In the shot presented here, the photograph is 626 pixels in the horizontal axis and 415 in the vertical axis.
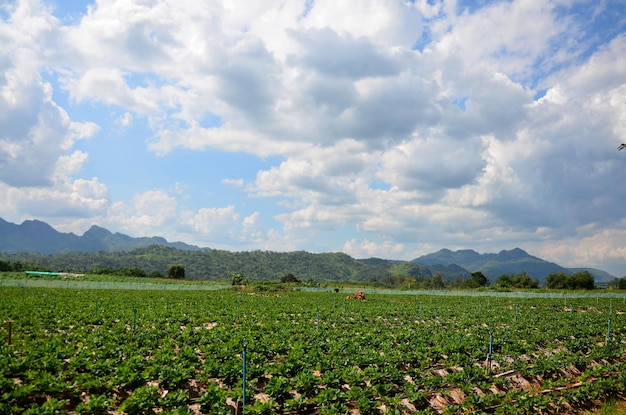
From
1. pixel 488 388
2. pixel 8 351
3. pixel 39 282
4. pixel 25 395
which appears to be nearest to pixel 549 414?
pixel 488 388

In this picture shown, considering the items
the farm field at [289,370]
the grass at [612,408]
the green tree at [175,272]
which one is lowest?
the green tree at [175,272]

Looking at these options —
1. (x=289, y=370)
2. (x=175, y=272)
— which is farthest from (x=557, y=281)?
(x=289, y=370)

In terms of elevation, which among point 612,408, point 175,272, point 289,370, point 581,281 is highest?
point 581,281

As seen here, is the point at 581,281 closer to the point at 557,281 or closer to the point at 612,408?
the point at 557,281

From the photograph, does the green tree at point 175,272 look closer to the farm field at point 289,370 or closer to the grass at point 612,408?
the farm field at point 289,370

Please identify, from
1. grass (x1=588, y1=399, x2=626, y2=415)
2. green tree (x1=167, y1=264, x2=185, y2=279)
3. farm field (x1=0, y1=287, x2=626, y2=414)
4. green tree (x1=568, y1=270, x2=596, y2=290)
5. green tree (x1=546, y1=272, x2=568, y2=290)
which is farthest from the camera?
green tree (x1=167, y1=264, x2=185, y2=279)

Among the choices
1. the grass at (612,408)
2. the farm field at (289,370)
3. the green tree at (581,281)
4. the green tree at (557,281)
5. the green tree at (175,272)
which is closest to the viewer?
the farm field at (289,370)

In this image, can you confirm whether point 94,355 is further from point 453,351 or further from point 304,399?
point 453,351

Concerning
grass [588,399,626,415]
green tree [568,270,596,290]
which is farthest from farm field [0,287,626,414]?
green tree [568,270,596,290]

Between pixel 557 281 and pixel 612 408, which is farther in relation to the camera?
pixel 557 281

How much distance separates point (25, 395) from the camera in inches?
404

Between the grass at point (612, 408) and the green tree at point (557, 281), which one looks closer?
the grass at point (612, 408)

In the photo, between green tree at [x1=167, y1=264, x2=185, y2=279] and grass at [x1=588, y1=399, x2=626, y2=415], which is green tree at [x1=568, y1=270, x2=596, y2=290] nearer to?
grass at [x1=588, y1=399, x2=626, y2=415]

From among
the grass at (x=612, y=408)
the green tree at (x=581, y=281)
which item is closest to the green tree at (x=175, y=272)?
the green tree at (x=581, y=281)
